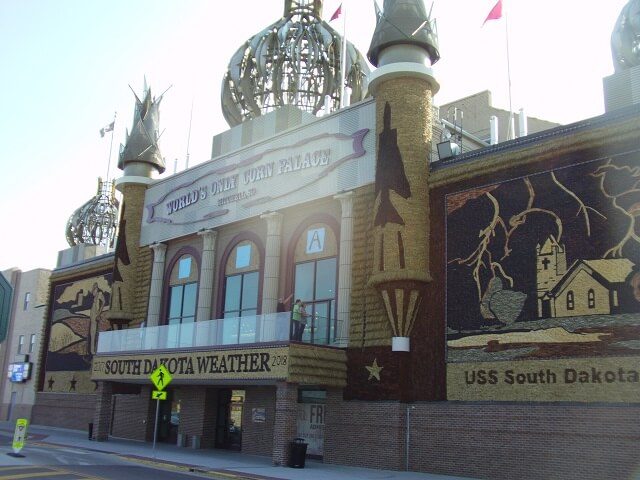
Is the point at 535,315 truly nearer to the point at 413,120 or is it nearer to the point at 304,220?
the point at 413,120

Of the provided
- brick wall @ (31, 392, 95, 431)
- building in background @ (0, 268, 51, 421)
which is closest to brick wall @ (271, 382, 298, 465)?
brick wall @ (31, 392, 95, 431)

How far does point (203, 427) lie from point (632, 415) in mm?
19603

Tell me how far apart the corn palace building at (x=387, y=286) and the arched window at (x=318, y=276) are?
3.4 inches

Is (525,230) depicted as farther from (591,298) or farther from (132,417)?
(132,417)

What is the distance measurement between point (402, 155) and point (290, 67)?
1028cm

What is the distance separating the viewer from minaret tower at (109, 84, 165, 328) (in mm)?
39094

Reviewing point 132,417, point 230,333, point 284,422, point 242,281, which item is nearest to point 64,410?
point 132,417

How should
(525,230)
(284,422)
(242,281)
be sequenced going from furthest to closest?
(242,281)
(284,422)
(525,230)

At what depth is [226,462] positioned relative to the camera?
86.1 ft

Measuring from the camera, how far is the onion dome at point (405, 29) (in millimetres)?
27766

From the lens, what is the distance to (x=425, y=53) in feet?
92.3

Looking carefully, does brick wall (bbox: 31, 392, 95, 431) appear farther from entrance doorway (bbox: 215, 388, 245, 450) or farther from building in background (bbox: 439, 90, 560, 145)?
building in background (bbox: 439, 90, 560, 145)

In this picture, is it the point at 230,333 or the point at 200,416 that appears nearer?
the point at 230,333

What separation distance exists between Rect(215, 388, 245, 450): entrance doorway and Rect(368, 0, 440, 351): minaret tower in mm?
10148
